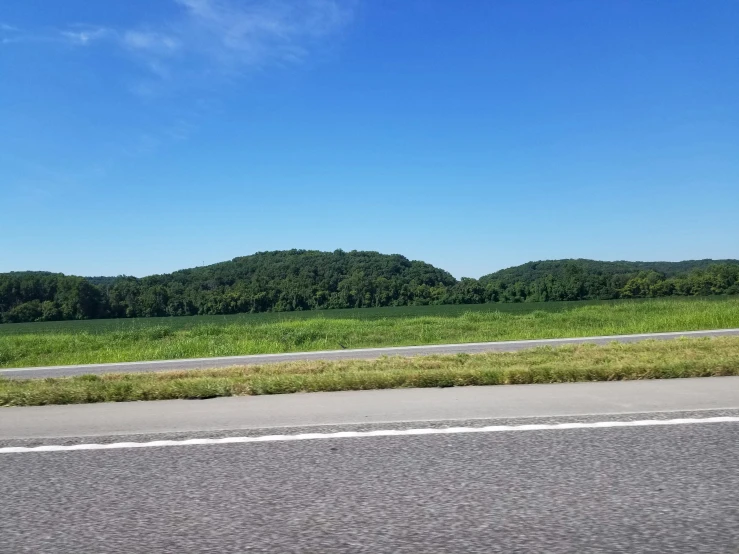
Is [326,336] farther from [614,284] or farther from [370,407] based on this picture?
[614,284]

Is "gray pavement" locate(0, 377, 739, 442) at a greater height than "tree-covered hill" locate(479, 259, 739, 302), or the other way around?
"tree-covered hill" locate(479, 259, 739, 302)

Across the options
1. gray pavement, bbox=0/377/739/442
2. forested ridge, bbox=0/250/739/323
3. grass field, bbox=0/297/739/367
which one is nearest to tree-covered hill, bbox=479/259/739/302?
forested ridge, bbox=0/250/739/323

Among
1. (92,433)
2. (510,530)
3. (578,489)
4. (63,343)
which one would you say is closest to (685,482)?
(578,489)

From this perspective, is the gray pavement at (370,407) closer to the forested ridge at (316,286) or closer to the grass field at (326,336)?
the grass field at (326,336)

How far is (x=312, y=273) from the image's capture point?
111438 mm

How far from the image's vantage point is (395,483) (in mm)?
4172

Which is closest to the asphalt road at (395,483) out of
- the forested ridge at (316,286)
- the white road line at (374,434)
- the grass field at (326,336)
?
the white road line at (374,434)

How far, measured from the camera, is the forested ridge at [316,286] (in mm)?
82188

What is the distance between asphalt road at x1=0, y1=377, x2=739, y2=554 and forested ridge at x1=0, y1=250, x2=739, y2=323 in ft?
275

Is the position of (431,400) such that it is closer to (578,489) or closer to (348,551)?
(578,489)

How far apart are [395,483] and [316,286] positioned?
102 metres

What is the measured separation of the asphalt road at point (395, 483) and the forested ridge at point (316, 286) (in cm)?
8386

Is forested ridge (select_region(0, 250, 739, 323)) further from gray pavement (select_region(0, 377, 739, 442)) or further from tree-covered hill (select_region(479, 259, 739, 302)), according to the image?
gray pavement (select_region(0, 377, 739, 442))

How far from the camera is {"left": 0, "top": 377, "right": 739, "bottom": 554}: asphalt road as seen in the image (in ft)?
11.1
